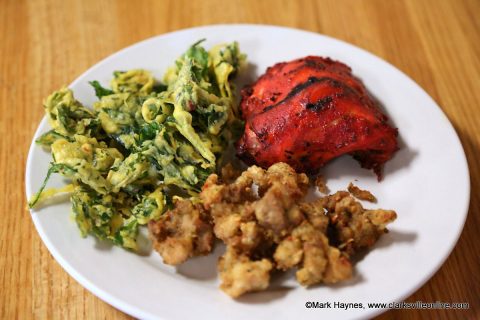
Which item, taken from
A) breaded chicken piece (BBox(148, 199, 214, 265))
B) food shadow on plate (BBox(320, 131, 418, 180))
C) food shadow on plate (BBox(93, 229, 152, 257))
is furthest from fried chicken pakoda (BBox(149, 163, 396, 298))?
food shadow on plate (BBox(320, 131, 418, 180))

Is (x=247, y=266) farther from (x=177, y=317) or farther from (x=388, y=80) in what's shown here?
(x=388, y=80)

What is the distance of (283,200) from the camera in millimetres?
1883

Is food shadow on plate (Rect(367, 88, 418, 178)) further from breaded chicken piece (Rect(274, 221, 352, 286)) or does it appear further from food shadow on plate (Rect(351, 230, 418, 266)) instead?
breaded chicken piece (Rect(274, 221, 352, 286))

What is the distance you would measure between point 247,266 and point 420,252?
0.73m

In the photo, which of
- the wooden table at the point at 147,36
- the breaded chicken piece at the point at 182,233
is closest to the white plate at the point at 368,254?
the breaded chicken piece at the point at 182,233

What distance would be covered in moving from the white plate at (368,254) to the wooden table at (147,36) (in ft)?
1.00

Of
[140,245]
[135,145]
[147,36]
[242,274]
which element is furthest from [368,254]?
[147,36]

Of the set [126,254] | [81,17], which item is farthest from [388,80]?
[81,17]

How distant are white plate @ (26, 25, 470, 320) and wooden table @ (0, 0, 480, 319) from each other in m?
0.31

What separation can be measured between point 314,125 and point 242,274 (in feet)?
2.69

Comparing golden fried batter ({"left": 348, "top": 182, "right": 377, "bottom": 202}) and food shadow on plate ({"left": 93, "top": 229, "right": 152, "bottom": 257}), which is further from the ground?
golden fried batter ({"left": 348, "top": 182, "right": 377, "bottom": 202})

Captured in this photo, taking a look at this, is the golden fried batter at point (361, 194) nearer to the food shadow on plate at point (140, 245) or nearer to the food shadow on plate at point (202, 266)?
the food shadow on plate at point (202, 266)

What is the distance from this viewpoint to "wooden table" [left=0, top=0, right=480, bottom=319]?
2252mm

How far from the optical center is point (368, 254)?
1979mm
